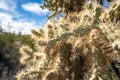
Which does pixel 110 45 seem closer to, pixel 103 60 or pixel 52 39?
pixel 103 60

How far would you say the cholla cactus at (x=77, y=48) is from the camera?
11.5 feet

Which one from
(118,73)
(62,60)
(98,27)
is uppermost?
(98,27)

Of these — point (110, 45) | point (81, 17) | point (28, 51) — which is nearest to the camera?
point (110, 45)

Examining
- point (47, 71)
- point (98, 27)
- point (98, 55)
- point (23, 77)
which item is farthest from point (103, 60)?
point (23, 77)

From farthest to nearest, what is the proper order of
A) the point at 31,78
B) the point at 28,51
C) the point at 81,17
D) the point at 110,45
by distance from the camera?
the point at 28,51, the point at 31,78, the point at 81,17, the point at 110,45

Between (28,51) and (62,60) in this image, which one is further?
(28,51)

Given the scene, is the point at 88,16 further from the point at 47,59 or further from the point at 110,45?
the point at 47,59

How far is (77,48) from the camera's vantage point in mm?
3787

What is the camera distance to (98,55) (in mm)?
3639

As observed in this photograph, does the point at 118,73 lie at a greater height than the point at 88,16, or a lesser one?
lesser

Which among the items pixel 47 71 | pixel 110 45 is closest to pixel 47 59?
pixel 47 71

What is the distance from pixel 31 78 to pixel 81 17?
2.92 feet

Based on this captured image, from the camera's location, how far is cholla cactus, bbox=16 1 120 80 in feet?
11.5

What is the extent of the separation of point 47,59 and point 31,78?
29 centimetres
